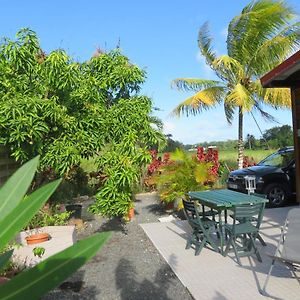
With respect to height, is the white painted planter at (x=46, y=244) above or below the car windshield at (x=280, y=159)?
below

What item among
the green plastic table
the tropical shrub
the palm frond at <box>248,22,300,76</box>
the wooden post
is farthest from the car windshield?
the green plastic table

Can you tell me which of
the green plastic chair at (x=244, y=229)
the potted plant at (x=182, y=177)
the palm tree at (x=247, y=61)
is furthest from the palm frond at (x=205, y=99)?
the green plastic chair at (x=244, y=229)

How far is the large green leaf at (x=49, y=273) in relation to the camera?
0.56m

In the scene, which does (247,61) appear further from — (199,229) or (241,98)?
(199,229)

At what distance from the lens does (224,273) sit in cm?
538

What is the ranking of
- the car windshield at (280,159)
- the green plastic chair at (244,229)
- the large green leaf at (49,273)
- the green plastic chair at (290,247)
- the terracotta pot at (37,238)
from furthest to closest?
1. the car windshield at (280,159)
2. the terracotta pot at (37,238)
3. the green plastic chair at (244,229)
4. the green plastic chair at (290,247)
5. the large green leaf at (49,273)

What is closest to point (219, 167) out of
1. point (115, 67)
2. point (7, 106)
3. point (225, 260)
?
point (115, 67)

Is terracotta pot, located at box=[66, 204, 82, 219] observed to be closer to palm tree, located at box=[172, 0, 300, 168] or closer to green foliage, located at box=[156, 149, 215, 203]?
green foliage, located at box=[156, 149, 215, 203]

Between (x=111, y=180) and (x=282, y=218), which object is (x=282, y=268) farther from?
(x=282, y=218)

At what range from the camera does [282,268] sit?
547cm

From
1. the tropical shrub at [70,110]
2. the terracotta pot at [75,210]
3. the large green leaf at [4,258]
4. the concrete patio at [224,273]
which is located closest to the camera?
the large green leaf at [4,258]

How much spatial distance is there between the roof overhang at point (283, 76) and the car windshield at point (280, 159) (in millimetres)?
3596

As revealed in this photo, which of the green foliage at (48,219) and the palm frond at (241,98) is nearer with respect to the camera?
the green foliage at (48,219)

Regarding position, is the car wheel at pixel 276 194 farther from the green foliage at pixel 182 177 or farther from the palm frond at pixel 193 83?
the palm frond at pixel 193 83
